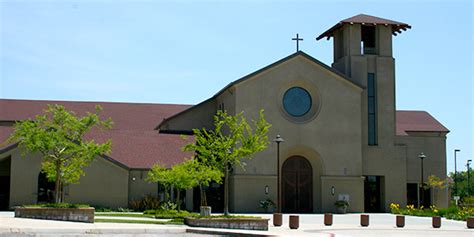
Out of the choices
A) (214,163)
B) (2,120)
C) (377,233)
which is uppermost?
(2,120)

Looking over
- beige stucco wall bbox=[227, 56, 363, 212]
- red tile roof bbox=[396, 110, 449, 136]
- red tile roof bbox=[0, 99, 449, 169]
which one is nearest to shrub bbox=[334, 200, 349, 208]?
beige stucco wall bbox=[227, 56, 363, 212]

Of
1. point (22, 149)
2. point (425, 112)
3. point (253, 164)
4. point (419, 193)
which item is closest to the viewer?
point (22, 149)

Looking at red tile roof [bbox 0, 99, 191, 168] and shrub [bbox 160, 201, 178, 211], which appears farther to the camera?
red tile roof [bbox 0, 99, 191, 168]

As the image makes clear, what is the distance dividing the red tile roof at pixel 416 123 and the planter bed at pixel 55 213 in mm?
36636

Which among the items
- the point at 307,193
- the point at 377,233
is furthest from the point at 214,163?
the point at 307,193

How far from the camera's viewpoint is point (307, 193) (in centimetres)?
4706

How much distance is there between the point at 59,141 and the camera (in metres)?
31.8

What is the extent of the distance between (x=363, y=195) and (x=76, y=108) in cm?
2567

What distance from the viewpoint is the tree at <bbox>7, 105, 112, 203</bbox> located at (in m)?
31.5

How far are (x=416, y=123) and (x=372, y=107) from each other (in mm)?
14155

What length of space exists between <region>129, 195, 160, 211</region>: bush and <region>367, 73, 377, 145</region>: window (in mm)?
16690

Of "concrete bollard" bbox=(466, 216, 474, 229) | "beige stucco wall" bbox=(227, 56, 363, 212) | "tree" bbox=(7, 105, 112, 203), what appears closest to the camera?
"tree" bbox=(7, 105, 112, 203)

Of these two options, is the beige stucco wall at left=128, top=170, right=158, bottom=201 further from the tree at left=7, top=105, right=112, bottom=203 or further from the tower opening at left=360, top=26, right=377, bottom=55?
the tower opening at left=360, top=26, right=377, bottom=55

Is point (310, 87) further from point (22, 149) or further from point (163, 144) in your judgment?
point (22, 149)
